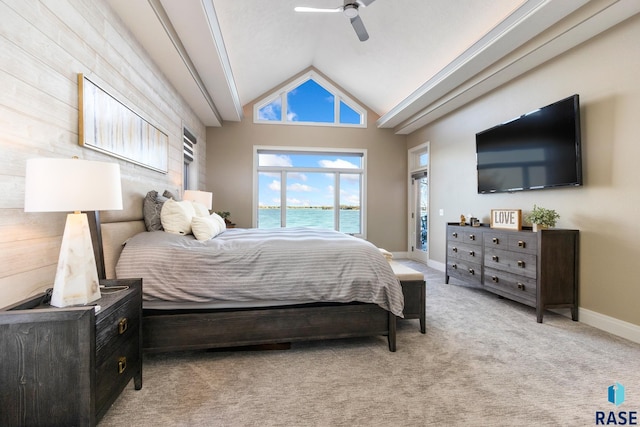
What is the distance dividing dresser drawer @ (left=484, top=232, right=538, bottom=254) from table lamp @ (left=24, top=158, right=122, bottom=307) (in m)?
3.34

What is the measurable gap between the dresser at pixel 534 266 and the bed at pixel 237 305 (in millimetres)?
1600

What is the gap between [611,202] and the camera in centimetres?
255

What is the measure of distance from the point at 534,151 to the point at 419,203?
293 centimetres

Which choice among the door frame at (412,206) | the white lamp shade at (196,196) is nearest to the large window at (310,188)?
the door frame at (412,206)

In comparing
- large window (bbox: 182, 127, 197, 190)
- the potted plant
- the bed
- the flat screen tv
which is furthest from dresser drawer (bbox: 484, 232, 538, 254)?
large window (bbox: 182, 127, 197, 190)

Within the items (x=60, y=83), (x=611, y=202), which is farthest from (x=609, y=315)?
(x=60, y=83)

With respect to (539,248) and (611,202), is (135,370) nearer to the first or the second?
(539,248)

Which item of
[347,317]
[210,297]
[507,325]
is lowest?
[507,325]

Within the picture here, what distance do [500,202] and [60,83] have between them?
443 cm

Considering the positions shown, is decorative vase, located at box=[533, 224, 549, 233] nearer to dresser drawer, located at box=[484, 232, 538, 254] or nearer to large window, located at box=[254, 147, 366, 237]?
dresser drawer, located at box=[484, 232, 538, 254]

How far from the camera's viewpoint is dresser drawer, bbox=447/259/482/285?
3.57 meters

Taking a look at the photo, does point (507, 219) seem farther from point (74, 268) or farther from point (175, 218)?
point (74, 268)

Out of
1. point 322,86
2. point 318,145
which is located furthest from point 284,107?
point 318,145

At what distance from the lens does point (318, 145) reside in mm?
5969
